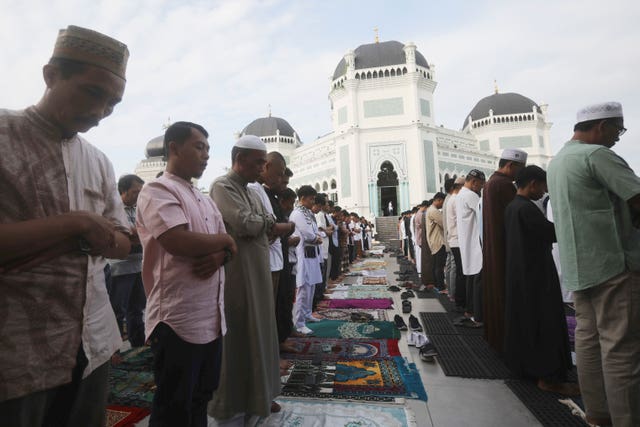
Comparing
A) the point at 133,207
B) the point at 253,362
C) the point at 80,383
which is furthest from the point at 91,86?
the point at 133,207

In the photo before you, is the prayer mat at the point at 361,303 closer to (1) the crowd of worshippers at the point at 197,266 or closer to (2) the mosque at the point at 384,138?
(1) the crowd of worshippers at the point at 197,266

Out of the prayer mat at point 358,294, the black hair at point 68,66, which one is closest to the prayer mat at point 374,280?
the prayer mat at point 358,294

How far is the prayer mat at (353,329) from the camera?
397 centimetres

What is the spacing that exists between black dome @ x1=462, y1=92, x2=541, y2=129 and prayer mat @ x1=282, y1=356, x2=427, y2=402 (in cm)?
3587

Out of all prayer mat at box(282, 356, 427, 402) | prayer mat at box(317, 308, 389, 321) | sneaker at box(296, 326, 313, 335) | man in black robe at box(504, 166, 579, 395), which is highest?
man in black robe at box(504, 166, 579, 395)

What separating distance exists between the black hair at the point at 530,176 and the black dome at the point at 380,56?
24399 mm

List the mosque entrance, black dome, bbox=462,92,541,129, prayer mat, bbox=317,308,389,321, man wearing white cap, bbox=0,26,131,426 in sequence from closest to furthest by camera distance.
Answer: man wearing white cap, bbox=0,26,131,426 < prayer mat, bbox=317,308,389,321 < the mosque entrance < black dome, bbox=462,92,541,129

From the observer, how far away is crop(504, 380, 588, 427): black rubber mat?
212 centimetres

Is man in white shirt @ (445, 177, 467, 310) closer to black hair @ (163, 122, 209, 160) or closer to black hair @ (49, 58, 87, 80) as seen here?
black hair @ (163, 122, 209, 160)

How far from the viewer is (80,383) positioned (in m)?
1.06

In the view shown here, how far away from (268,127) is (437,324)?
32.9m

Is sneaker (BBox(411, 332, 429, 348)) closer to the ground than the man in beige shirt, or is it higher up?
closer to the ground

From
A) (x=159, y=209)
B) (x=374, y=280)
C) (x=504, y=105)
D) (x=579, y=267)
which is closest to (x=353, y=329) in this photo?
(x=579, y=267)

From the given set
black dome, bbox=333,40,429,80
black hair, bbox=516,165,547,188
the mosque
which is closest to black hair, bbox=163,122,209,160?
black hair, bbox=516,165,547,188
